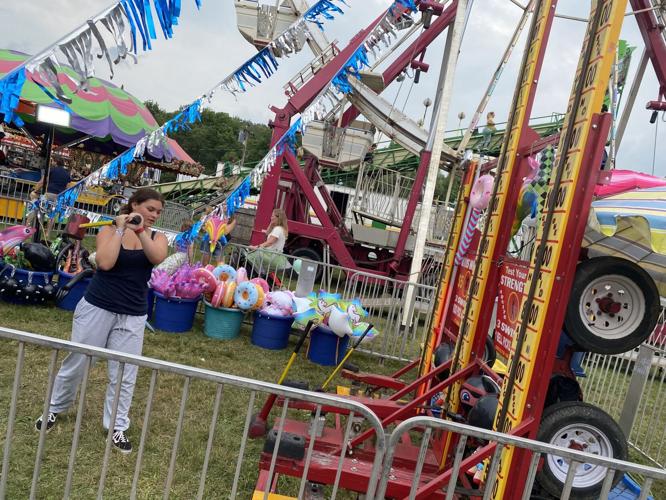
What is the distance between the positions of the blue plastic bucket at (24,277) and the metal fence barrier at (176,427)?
121 cm

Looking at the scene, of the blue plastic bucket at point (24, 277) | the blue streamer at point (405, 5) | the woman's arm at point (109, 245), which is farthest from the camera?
the blue streamer at point (405, 5)

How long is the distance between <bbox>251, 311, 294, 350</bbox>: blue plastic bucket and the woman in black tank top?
2.75 meters

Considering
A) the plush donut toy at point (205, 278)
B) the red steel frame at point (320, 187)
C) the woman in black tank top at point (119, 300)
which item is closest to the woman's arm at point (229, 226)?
the plush donut toy at point (205, 278)

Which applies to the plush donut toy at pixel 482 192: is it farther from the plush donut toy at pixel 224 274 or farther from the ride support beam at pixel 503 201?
the plush donut toy at pixel 224 274

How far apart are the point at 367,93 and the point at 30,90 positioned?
6.58m

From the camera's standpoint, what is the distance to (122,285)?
337 cm

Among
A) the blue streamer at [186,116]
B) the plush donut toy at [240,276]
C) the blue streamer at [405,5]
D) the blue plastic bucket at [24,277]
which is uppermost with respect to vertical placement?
the blue streamer at [405,5]

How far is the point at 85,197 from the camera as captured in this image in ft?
43.0

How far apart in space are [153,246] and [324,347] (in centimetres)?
325

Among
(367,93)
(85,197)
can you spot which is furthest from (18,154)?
(367,93)

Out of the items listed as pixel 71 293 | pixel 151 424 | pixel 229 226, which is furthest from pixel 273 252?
pixel 151 424

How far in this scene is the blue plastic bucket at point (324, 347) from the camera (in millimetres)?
6145

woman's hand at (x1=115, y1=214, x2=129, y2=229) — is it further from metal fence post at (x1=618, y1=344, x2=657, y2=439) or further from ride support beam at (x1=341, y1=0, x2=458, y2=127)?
ride support beam at (x1=341, y1=0, x2=458, y2=127)

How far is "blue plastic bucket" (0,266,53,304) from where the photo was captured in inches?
229
